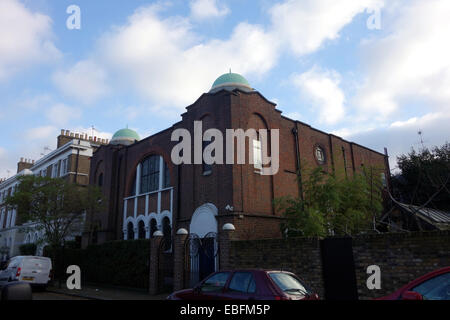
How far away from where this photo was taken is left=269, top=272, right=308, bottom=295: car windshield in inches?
265

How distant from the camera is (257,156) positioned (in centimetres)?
1986

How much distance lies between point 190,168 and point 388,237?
1295 centimetres

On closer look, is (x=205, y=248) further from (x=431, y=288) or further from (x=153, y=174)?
(x=431, y=288)

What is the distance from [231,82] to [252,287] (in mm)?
16971

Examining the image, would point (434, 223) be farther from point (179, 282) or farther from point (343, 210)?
point (179, 282)

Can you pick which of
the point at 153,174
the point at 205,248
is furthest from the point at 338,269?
the point at 153,174

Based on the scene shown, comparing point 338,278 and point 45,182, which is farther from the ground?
point 45,182

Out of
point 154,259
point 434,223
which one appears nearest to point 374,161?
point 434,223

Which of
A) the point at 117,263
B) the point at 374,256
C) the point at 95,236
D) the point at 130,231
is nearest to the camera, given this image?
the point at 374,256

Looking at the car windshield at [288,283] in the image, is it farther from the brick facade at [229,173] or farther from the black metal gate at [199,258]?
the brick facade at [229,173]

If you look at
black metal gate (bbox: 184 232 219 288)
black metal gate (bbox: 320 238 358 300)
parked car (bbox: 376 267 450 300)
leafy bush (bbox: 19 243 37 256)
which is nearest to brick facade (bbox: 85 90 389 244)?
black metal gate (bbox: 184 232 219 288)

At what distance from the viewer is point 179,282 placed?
14.8 m

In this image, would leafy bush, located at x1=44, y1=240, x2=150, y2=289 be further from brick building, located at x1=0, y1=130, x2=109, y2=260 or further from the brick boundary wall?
brick building, located at x1=0, y1=130, x2=109, y2=260

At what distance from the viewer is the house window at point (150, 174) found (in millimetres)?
24781
